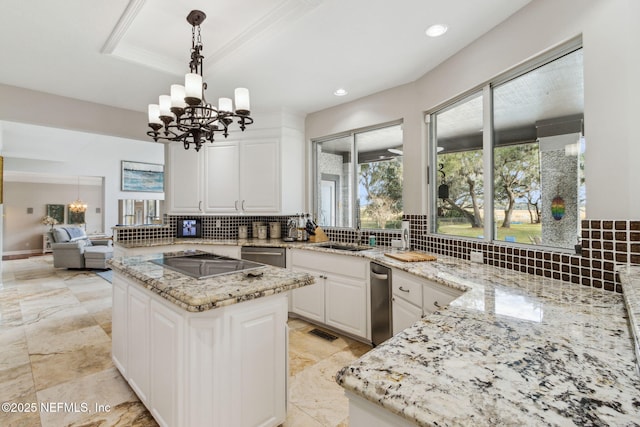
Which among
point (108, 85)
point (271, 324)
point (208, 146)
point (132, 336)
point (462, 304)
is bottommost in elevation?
point (132, 336)

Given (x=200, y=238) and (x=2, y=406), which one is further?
(x=200, y=238)

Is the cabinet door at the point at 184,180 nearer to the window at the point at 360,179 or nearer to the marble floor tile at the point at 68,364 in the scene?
the window at the point at 360,179

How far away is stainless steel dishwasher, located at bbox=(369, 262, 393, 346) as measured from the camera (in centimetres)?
245

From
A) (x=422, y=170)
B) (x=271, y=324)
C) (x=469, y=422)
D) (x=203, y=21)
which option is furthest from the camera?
(x=422, y=170)

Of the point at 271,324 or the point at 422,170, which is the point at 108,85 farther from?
the point at 422,170

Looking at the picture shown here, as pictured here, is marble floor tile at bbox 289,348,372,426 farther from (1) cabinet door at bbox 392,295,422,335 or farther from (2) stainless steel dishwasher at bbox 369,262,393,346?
(1) cabinet door at bbox 392,295,422,335

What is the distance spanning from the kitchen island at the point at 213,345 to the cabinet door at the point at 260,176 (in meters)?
2.08

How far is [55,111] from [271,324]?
3.60 metres

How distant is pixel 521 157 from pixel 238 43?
2.31 m

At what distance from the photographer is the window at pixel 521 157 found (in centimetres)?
176

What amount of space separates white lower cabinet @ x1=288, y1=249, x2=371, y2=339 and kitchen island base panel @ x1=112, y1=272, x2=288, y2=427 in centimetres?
122

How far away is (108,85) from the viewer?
3.06 metres

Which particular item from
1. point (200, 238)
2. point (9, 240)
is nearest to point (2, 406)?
point (200, 238)

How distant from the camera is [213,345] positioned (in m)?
1.39
